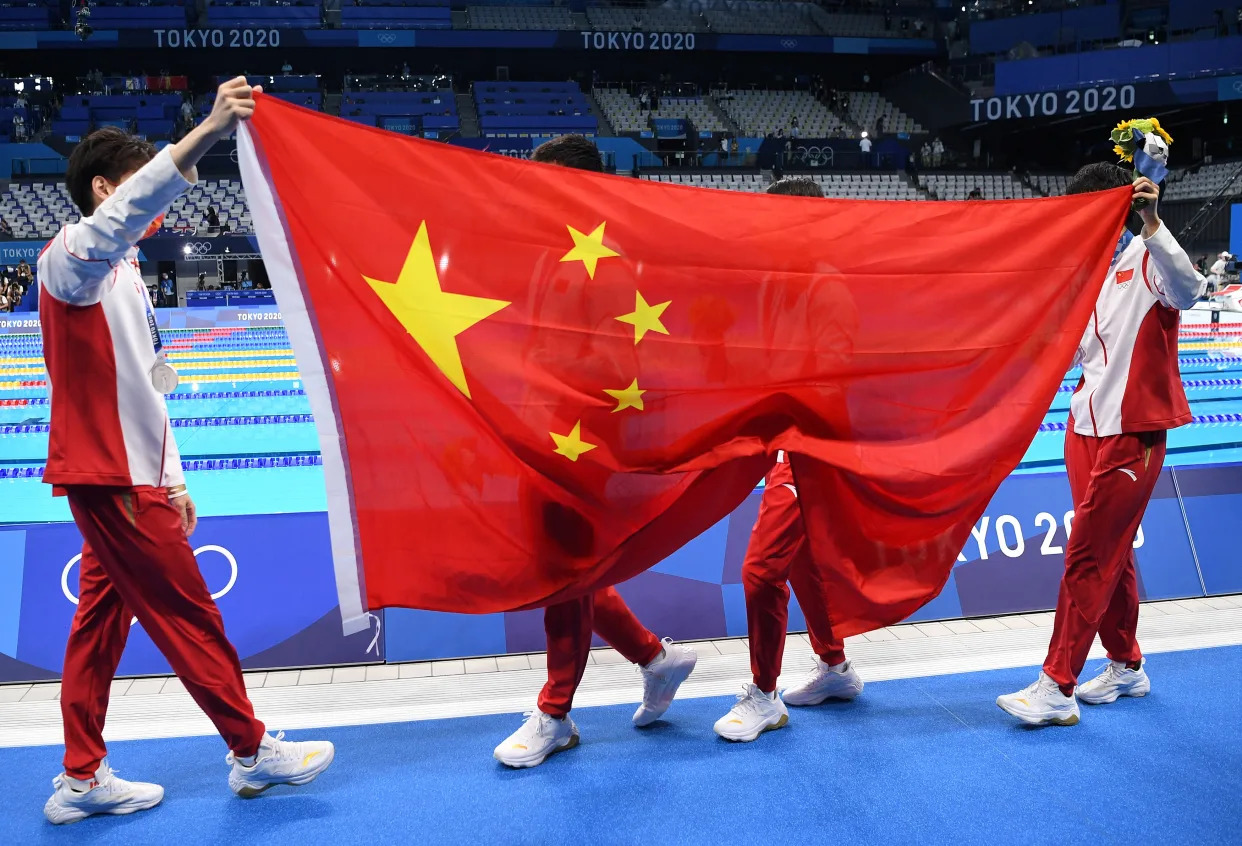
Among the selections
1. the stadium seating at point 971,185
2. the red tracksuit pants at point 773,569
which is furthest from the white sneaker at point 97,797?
the stadium seating at point 971,185

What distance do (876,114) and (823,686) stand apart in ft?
100

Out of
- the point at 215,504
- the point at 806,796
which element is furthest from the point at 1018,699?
the point at 215,504

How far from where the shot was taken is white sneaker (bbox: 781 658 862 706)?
11.4 feet

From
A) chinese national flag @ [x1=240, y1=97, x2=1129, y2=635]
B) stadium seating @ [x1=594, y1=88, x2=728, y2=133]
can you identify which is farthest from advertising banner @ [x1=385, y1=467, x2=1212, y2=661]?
stadium seating @ [x1=594, y1=88, x2=728, y2=133]

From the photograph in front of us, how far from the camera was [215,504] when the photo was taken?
655cm

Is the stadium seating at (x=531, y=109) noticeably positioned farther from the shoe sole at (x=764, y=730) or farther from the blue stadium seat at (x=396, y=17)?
the shoe sole at (x=764, y=730)

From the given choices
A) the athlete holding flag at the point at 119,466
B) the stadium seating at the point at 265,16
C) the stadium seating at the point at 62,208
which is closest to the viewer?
the athlete holding flag at the point at 119,466

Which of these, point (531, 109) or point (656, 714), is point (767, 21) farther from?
point (656, 714)

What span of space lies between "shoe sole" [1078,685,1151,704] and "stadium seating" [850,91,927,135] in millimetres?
28456

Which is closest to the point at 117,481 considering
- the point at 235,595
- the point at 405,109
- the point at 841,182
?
the point at 235,595

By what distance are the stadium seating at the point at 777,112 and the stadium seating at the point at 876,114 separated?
3.22ft

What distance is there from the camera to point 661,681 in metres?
3.28

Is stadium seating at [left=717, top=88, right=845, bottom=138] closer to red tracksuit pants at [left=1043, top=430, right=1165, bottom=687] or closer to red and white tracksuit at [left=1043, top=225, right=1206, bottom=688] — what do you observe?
red and white tracksuit at [left=1043, top=225, right=1206, bottom=688]

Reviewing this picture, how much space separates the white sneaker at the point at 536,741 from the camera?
118 inches
